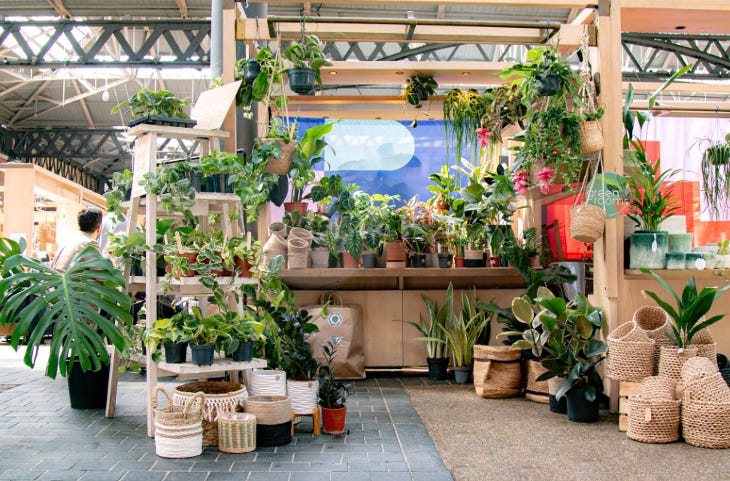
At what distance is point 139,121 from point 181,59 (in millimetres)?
8821

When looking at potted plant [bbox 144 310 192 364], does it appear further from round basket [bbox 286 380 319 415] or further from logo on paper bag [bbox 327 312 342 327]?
logo on paper bag [bbox 327 312 342 327]

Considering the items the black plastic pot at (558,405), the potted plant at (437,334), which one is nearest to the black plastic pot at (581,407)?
the black plastic pot at (558,405)

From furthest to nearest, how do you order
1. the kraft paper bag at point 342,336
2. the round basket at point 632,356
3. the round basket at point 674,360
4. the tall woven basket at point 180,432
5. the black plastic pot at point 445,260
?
1. the black plastic pot at point 445,260
2. the kraft paper bag at point 342,336
3. the round basket at point 632,356
4. the round basket at point 674,360
5. the tall woven basket at point 180,432

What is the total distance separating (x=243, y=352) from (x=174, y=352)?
40 centimetres

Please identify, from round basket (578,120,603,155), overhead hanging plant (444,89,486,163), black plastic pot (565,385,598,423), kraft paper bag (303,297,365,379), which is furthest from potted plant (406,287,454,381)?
round basket (578,120,603,155)

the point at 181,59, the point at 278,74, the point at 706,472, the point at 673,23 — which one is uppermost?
the point at 181,59

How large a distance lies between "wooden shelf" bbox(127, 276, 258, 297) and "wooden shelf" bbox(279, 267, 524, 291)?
154 centimetres

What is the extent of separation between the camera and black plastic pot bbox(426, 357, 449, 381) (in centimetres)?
637

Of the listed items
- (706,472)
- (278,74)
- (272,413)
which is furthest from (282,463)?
(278,74)

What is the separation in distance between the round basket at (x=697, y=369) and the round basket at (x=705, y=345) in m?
0.23

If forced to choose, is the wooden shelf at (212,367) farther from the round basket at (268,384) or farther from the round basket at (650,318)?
the round basket at (650,318)

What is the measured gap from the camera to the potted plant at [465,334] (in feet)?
20.3

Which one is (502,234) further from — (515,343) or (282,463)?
(282,463)

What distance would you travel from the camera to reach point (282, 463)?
148 inches
